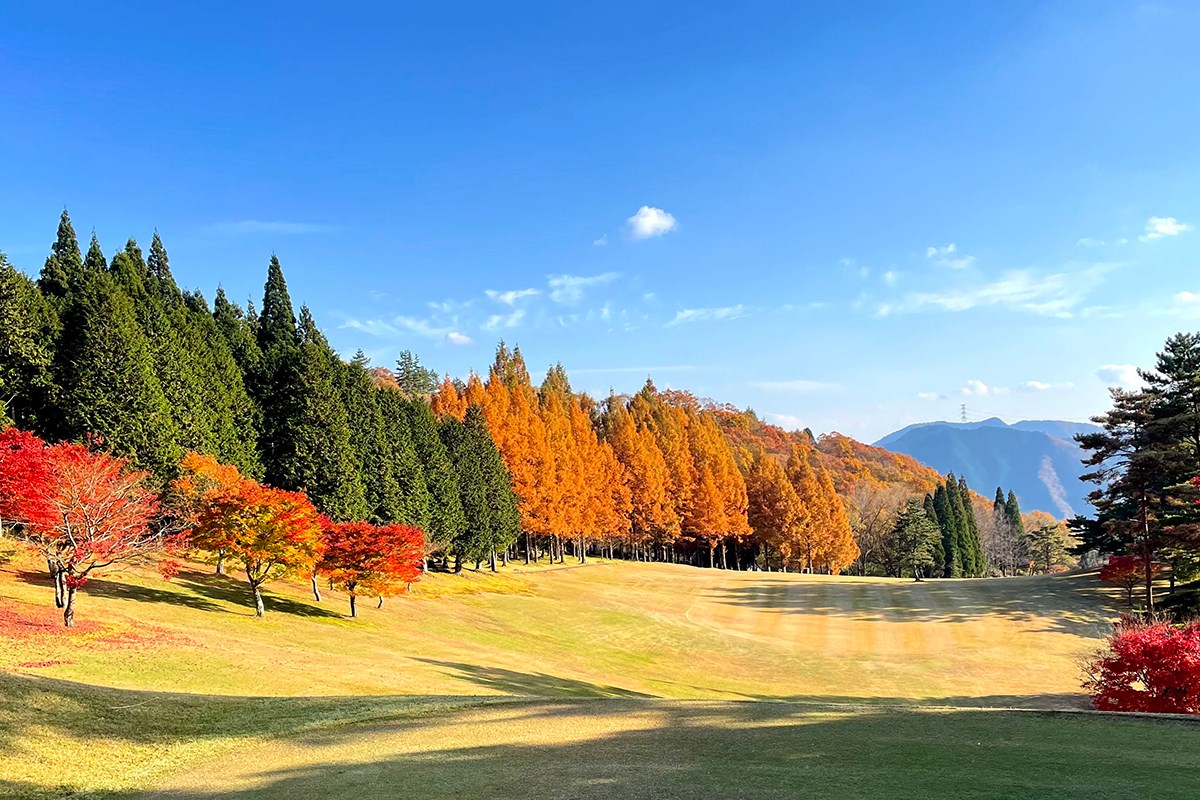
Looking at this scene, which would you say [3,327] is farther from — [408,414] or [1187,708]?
[1187,708]

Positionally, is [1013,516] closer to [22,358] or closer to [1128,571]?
[1128,571]

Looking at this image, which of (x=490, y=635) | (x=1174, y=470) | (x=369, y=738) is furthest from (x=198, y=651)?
(x=1174, y=470)

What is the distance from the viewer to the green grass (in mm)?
11398

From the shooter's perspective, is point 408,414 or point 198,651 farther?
point 408,414

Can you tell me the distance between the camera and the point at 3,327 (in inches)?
1455

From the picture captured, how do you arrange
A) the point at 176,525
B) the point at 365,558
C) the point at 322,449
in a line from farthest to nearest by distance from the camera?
the point at 322,449, the point at 365,558, the point at 176,525

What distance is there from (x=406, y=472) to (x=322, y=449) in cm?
811

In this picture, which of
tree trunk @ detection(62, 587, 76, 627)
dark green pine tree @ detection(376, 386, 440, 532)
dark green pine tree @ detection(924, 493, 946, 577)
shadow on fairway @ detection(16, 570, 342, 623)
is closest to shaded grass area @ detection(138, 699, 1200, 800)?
tree trunk @ detection(62, 587, 76, 627)

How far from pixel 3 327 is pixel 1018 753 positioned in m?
47.3

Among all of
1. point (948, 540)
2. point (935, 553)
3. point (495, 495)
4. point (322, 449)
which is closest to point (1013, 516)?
point (948, 540)

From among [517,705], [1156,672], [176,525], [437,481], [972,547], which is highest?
[437,481]

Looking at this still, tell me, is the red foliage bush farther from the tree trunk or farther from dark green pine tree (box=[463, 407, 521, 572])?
dark green pine tree (box=[463, 407, 521, 572])

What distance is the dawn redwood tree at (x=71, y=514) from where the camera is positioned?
24.0 meters

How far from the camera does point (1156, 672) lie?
19609 millimetres
